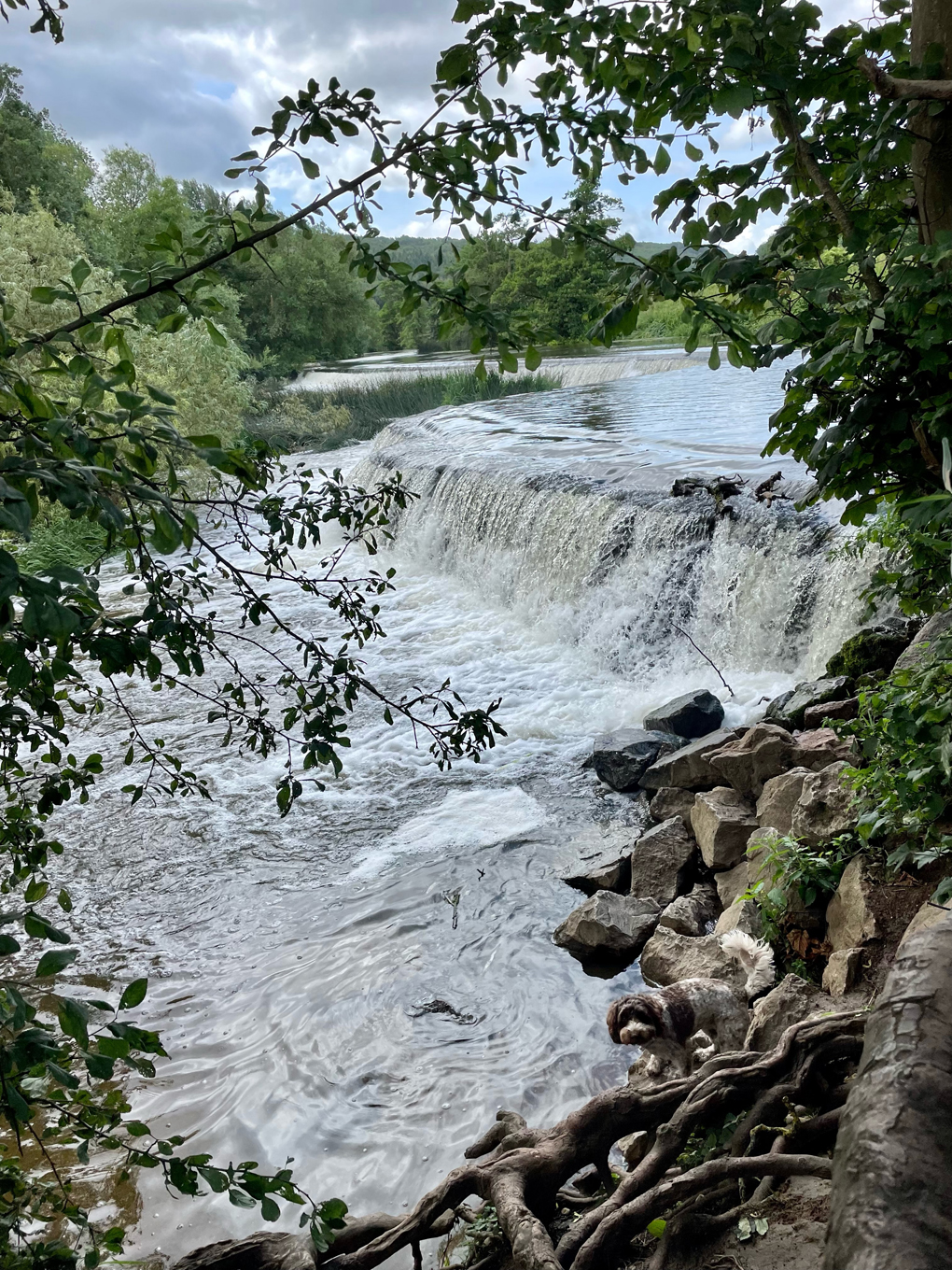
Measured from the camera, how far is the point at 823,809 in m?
4.06

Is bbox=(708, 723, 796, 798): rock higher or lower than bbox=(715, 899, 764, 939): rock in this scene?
higher

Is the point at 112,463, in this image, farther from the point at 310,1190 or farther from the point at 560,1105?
the point at 560,1105

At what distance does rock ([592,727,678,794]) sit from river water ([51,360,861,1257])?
0.14 m

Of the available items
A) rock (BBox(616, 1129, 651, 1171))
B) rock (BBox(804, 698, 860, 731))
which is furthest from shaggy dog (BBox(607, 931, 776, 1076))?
rock (BBox(804, 698, 860, 731))

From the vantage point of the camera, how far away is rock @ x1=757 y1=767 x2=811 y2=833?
471 centimetres

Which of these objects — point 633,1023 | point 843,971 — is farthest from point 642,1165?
point 843,971

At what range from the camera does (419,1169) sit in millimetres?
3611

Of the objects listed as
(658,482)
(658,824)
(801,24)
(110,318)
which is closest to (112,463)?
(110,318)

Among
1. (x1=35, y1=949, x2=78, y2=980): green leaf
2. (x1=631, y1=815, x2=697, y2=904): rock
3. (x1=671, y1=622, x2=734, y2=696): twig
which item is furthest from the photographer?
(x1=671, y1=622, x2=734, y2=696): twig

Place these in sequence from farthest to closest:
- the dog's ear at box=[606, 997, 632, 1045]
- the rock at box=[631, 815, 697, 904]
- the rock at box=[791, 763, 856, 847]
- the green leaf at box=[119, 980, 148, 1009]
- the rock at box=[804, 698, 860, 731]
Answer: the rock at box=[804, 698, 860, 731] → the rock at box=[631, 815, 697, 904] → the rock at box=[791, 763, 856, 847] → the dog's ear at box=[606, 997, 632, 1045] → the green leaf at box=[119, 980, 148, 1009]

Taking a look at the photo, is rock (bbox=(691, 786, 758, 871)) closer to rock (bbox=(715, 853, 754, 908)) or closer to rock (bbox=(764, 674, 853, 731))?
rock (bbox=(715, 853, 754, 908))

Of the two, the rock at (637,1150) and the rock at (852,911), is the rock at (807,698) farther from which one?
the rock at (637,1150)

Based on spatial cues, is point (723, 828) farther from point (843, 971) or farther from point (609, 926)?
point (843, 971)

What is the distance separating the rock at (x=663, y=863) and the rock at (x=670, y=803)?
0.41 m
